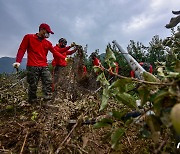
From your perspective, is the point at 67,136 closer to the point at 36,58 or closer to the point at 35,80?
the point at 35,80

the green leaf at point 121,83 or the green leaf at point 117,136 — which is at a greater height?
the green leaf at point 121,83

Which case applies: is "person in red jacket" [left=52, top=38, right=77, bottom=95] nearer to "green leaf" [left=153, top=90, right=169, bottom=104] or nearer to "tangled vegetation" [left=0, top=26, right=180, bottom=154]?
"tangled vegetation" [left=0, top=26, right=180, bottom=154]

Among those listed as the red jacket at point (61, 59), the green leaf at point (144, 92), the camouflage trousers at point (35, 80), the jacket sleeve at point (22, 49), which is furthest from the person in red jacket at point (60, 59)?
the green leaf at point (144, 92)

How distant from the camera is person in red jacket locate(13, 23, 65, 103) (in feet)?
15.8

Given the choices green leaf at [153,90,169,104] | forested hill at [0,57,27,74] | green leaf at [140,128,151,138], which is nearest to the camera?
green leaf at [153,90,169,104]

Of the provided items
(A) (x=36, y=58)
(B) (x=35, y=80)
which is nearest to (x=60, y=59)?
(A) (x=36, y=58)

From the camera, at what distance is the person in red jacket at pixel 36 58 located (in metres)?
4.82

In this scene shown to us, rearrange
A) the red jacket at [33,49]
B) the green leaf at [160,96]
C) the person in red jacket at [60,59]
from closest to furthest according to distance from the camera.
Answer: the green leaf at [160,96]
the red jacket at [33,49]
the person in red jacket at [60,59]

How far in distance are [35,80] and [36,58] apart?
1.21 ft

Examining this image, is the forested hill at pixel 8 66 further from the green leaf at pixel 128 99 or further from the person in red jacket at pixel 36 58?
the green leaf at pixel 128 99

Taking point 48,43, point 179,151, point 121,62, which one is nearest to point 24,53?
point 48,43

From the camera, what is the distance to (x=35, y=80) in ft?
16.0

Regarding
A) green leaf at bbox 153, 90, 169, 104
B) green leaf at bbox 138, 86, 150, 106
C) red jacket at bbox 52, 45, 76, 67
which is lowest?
green leaf at bbox 153, 90, 169, 104

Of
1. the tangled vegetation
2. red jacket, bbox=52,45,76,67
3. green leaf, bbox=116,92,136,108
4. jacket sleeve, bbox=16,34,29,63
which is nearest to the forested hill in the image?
jacket sleeve, bbox=16,34,29,63
